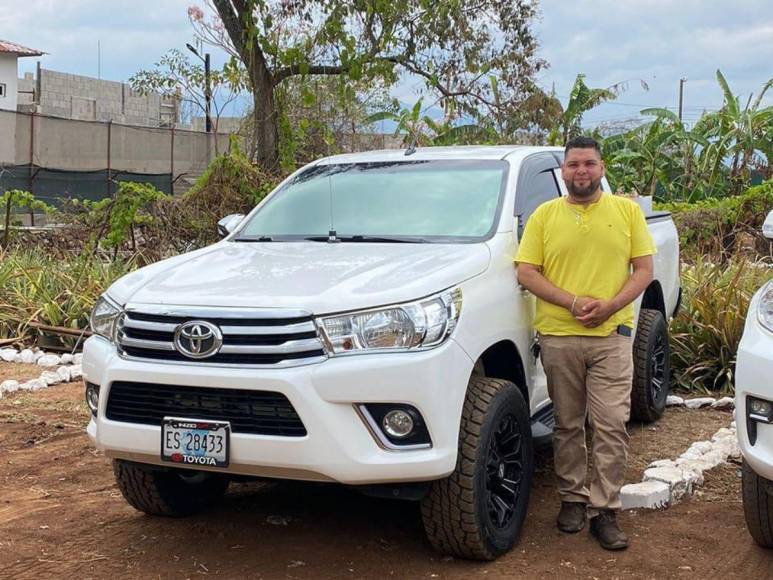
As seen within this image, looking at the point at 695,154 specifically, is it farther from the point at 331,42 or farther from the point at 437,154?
the point at 437,154

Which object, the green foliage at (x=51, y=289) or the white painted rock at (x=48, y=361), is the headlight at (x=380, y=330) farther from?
the green foliage at (x=51, y=289)

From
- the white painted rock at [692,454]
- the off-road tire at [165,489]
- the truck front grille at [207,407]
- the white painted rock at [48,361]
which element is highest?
the truck front grille at [207,407]

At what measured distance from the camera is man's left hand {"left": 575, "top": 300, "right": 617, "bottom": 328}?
4301 millimetres

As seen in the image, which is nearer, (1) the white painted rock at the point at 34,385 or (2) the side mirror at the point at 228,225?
(2) the side mirror at the point at 228,225

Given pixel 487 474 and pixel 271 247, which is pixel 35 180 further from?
pixel 487 474

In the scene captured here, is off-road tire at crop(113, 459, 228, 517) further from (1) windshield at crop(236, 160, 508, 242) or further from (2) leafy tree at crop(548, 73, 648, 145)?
(2) leafy tree at crop(548, 73, 648, 145)

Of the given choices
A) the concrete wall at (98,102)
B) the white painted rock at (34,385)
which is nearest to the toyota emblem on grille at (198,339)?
the white painted rock at (34,385)

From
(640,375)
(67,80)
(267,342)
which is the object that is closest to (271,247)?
(267,342)

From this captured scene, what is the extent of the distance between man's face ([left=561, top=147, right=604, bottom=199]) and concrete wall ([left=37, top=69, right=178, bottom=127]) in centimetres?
2932

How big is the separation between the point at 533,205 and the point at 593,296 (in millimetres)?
990

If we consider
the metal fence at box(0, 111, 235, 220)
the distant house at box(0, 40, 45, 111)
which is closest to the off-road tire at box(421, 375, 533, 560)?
the metal fence at box(0, 111, 235, 220)

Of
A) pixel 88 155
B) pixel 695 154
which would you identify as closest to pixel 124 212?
pixel 88 155

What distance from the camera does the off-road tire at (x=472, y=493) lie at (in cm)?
390

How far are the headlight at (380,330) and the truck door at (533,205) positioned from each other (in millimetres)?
914
